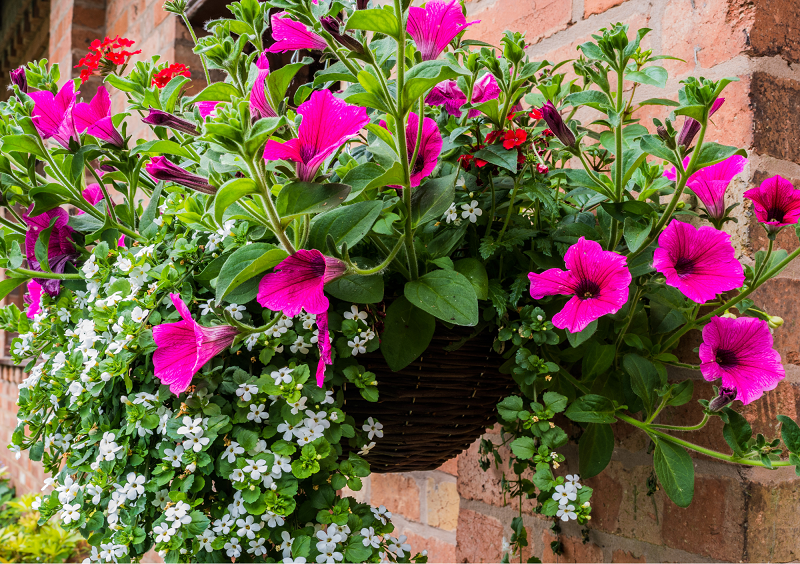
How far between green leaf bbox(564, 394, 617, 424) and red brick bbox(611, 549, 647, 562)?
0.25 meters

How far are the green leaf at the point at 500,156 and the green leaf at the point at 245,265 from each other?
0.71 ft

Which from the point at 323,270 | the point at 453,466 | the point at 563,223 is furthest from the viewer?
the point at 453,466

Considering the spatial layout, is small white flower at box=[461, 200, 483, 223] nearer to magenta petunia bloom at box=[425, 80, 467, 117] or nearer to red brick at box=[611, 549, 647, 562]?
magenta petunia bloom at box=[425, 80, 467, 117]

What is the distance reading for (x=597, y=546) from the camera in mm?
808

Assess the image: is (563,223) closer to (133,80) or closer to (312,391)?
(312,391)

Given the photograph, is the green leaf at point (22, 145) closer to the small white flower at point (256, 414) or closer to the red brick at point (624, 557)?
the small white flower at point (256, 414)

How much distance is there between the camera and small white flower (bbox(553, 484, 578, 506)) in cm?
58

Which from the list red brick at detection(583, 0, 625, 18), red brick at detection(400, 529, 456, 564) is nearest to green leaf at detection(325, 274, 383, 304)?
red brick at detection(583, 0, 625, 18)

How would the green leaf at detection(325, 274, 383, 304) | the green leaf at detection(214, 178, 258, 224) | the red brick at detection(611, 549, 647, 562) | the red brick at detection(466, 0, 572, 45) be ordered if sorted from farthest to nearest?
the red brick at detection(466, 0, 572, 45)
the red brick at detection(611, 549, 647, 562)
the green leaf at detection(325, 274, 383, 304)
the green leaf at detection(214, 178, 258, 224)

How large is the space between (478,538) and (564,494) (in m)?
0.46

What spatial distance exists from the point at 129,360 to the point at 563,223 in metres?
0.44

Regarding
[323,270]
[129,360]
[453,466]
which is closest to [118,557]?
[129,360]

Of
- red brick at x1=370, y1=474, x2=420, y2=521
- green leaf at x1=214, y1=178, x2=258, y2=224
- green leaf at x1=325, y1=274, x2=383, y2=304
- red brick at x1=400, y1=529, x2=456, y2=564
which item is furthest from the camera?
red brick at x1=370, y1=474, x2=420, y2=521

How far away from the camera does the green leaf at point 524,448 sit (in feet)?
1.97
